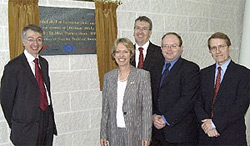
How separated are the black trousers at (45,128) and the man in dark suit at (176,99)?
2.96 ft

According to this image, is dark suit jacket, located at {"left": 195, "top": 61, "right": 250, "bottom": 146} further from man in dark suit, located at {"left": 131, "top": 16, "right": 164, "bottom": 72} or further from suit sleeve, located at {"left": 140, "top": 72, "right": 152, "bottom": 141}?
man in dark suit, located at {"left": 131, "top": 16, "right": 164, "bottom": 72}

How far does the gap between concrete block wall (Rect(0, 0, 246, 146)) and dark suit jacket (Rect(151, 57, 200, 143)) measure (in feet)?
3.09

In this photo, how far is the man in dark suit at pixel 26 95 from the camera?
2.18 metres

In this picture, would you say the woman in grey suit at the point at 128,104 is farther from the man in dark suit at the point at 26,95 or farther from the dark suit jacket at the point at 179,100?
the man in dark suit at the point at 26,95

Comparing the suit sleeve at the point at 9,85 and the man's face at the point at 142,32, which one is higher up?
the man's face at the point at 142,32

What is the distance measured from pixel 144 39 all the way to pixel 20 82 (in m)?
1.23

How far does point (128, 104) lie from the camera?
2.22 m

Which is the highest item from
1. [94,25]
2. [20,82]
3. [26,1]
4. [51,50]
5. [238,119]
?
[26,1]

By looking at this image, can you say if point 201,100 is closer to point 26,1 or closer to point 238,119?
point 238,119

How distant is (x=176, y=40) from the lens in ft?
7.92

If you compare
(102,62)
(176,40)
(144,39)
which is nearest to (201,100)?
(176,40)

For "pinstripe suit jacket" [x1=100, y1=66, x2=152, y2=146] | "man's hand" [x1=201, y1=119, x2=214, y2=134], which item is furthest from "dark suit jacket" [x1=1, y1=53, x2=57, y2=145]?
"man's hand" [x1=201, y1=119, x2=214, y2=134]

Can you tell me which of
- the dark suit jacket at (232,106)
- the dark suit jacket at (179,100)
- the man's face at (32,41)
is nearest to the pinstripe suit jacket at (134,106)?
the dark suit jacket at (179,100)

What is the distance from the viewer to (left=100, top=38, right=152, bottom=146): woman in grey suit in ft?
7.30
